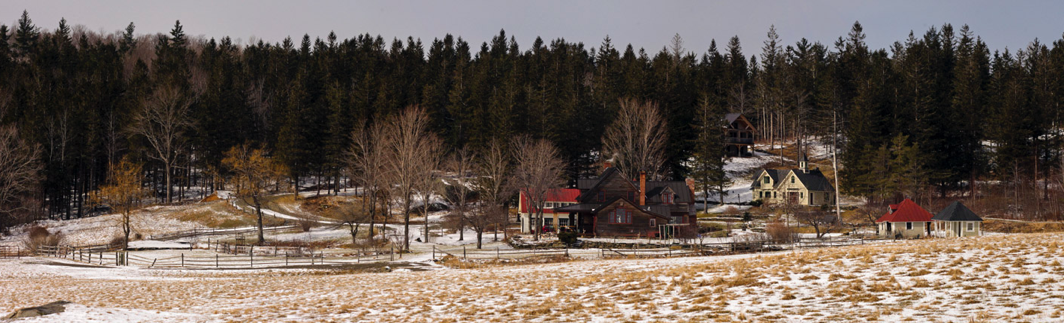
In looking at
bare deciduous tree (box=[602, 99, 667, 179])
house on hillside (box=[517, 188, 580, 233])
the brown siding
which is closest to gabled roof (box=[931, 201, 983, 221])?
the brown siding

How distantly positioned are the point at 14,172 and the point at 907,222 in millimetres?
78107

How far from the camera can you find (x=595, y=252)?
139 ft

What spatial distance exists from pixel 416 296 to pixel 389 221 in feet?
158

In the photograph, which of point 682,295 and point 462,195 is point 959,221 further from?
point 682,295

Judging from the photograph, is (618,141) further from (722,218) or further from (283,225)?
(283,225)

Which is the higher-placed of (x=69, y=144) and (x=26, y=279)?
(x=69, y=144)

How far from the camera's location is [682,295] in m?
18.0

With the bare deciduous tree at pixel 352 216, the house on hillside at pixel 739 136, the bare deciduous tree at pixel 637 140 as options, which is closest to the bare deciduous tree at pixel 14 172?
the bare deciduous tree at pixel 352 216

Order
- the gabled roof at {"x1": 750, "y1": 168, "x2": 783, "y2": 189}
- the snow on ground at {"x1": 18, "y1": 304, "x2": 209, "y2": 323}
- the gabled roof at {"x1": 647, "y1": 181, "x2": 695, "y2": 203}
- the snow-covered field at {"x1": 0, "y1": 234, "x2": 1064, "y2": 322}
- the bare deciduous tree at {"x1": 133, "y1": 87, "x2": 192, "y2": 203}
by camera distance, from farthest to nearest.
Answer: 1. the gabled roof at {"x1": 750, "y1": 168, "x2": 783, "y2": 189}
2. the bare deciduous tree at {"x1": 133, "y1": 87, "x2": 192, "y2": 203}
3. the gabled roof at {"x1": 647, "y1": 181, "x2": 695, "y2": 203}
4. the snow on ground at {"x1": 18, "y1": 304, "x2": 209, "y2": 323}
5. the snow-covered field at {"x1": 0, "y1": 234, "x2": 1064, "y2": 322}

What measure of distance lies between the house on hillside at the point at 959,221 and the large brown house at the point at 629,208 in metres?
19.0

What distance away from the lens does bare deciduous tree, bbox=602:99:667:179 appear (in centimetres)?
7556

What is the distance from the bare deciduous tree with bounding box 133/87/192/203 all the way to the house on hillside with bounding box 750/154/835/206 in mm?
65447

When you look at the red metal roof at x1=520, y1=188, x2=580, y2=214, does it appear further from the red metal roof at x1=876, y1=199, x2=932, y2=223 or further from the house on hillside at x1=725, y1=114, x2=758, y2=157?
the house on hillside at x1=725, y1=114, x2=758, y2=157

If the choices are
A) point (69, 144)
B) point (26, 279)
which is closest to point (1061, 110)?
point (26, 279)
